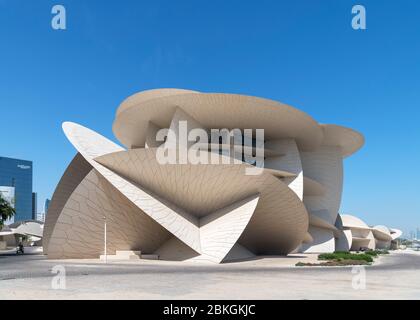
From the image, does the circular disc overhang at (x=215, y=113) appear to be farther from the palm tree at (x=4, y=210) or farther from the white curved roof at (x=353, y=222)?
the white curved roof at (x=353, y=222)

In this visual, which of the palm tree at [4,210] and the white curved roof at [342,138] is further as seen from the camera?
the white curved roof at [342,138]

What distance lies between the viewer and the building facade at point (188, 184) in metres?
24.1

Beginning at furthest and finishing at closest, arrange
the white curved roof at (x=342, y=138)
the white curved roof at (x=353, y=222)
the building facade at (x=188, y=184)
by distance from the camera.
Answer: the white curved roof at (x=353, y=222)
the white curved roof at (x=342, y=138)
the building facade at (x=188, y=184)

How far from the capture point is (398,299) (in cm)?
923

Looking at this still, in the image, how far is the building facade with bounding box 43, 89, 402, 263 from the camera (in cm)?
2408

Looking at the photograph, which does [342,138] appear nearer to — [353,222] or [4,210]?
[353,222]

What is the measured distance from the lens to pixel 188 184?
2492cm

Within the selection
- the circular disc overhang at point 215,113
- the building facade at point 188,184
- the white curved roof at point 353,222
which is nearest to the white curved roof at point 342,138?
the building facade at point 188,184

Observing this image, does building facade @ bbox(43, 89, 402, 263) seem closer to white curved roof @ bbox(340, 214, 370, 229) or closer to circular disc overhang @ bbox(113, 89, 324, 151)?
circular disc overhang @ bbox(113, 89, 324, 151)

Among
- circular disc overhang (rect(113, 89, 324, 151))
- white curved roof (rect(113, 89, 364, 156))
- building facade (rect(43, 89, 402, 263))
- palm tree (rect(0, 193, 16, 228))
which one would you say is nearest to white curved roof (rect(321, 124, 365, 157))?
white curved roof (rect(113, 89, 364, 156))

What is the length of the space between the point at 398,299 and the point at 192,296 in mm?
4982
